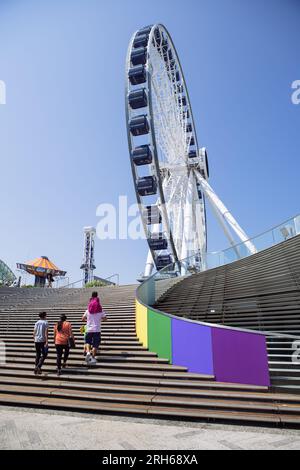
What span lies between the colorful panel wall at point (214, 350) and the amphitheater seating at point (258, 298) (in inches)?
16.3

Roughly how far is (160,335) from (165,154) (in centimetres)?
2036

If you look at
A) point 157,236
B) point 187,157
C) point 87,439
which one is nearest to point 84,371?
point 87,439

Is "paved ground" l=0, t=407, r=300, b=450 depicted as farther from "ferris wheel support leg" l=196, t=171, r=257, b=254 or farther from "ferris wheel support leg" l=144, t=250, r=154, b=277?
"ferris wheel support leg" l=144, t=250, r=154, b=277

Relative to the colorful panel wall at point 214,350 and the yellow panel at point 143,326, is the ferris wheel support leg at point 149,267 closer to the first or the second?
the yellow panel at point 143,326

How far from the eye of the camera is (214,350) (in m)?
5.25

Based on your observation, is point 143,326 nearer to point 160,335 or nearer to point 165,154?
point 160,335

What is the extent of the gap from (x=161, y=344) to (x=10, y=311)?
8424 millimetres

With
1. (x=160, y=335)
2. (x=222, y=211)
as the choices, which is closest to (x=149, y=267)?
(x=222, y=211)

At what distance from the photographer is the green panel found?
243 inches

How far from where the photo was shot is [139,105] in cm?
2166

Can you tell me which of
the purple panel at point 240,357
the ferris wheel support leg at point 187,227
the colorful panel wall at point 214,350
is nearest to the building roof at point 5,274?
the ferris wheel support leg at point 187,227

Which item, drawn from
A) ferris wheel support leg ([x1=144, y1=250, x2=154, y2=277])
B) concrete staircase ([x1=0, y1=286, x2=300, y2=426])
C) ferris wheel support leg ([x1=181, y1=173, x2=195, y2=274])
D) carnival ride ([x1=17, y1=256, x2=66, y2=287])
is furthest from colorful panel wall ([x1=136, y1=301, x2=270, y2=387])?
carnival ride ([x1=17, y1=256, x2=66, y2=287])

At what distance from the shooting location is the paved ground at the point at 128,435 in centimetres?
320
